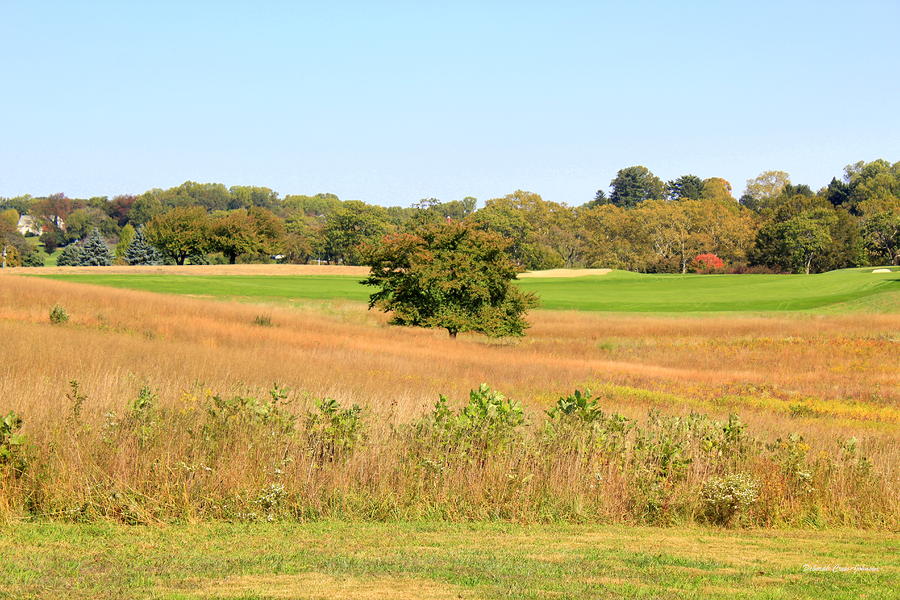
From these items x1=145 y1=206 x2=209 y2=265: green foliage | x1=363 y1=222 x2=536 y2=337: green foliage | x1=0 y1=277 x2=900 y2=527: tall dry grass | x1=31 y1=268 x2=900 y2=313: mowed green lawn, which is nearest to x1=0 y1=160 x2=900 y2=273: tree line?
x1=145 y1=206 x2=209 y2=265: green foliage

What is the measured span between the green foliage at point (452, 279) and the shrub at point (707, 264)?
317 feet

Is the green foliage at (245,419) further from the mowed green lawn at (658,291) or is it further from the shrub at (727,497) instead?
the mowed green lawn at (658,291)

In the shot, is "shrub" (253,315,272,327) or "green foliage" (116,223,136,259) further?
"green foliage" (116,223,136,259)

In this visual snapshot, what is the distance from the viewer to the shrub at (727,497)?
984 centimetres

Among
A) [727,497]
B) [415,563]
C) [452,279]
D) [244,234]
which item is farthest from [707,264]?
[415,563]

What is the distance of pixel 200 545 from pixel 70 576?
142 centimetres

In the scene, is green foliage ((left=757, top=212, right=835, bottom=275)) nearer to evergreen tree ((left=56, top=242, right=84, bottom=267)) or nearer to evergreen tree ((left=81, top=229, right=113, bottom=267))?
evergreen tree ((left=81, top=229, right=113, bottom=267))

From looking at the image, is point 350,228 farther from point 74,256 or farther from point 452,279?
point 452,279

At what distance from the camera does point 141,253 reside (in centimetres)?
11662

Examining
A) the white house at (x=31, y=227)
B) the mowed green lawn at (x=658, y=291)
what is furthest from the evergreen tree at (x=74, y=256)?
the white house at (x=31, y=227)

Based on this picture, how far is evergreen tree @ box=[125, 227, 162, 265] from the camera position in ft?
382

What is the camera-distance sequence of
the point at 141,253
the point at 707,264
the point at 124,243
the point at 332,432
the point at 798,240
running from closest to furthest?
1. the point at 332,432
2. the point at 141,253
3. the point at 798,240
4. the point at 707,264
5. the point at 124,243

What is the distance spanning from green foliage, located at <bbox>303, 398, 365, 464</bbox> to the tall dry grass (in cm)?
17

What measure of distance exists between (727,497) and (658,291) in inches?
2856
